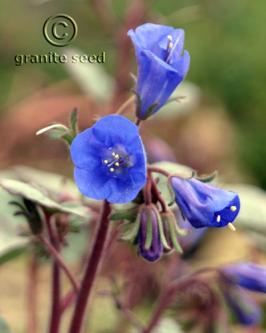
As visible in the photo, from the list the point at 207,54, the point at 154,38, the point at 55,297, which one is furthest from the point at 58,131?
the point at 207,54

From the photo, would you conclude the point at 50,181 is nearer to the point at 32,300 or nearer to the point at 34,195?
the point at 32,300

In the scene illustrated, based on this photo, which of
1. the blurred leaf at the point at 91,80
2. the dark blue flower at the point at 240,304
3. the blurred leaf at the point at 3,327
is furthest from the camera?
the blurred leaf at the point at 91,80

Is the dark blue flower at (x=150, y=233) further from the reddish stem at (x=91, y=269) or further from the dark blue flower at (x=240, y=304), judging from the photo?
the dark blue flower at (x=240, y=304)

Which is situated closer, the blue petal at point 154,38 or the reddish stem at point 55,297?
the blue petal at point 154,38

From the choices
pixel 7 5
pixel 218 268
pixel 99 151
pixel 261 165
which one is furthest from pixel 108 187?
pixel 7 5

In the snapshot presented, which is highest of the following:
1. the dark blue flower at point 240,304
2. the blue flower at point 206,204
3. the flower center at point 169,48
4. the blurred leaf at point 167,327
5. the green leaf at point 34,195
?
the flower center at point 169,48

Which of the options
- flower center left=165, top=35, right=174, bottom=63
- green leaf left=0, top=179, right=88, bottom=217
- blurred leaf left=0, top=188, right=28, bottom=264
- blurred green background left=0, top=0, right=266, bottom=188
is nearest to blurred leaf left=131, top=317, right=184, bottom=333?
blurred leaf left=0, top=188, right=28, bottom=264

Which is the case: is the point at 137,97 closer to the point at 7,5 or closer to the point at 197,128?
the point at 197,128

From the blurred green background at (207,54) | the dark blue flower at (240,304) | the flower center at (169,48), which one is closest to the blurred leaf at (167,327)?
the dark blue flower at (240,304)
